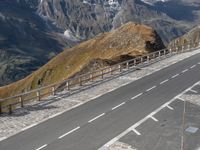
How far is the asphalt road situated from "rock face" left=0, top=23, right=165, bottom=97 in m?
29.5

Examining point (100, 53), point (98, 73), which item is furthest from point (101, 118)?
point (100, 53)

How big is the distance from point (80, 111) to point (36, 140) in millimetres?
7893

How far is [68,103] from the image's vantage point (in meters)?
36.8

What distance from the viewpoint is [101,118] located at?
31.3 m

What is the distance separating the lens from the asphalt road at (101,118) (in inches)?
1011

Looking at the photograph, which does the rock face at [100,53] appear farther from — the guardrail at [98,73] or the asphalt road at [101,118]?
the asphalt road at [101,118]

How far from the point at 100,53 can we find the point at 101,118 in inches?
3053

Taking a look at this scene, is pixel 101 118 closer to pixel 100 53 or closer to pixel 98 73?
pixel 98 73

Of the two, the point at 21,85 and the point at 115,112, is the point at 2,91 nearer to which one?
the point at 21,85

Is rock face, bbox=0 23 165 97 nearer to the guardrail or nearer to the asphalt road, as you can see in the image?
the guardrail

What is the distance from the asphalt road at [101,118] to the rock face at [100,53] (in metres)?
29.5

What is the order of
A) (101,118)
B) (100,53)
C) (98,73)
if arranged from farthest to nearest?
(100,53) → (98,73) → (101,118)

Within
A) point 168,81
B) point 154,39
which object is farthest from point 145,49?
point 168,81

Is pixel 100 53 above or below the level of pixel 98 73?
below
